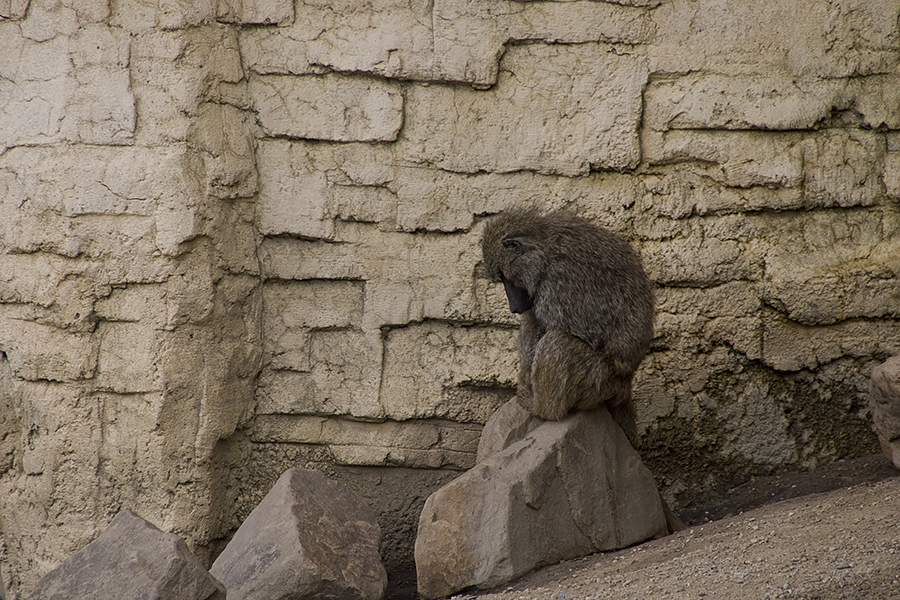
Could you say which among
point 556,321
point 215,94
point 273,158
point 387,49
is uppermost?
point 387,49

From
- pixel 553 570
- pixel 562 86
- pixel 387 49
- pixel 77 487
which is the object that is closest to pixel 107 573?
pixel 77 487

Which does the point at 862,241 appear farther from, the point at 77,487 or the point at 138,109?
the point at 77,487

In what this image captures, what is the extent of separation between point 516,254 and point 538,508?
1141 millimetres

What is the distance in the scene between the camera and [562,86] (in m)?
4.50

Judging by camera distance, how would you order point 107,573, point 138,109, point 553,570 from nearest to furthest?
point 107,573, point 553,570, point 138,109

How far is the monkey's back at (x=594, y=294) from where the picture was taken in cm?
383

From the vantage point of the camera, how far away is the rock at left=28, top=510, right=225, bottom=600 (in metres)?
3.10

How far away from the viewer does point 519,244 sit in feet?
12.7

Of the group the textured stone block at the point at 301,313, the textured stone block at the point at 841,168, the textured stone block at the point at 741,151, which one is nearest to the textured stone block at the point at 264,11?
the textured stone block at the point at 301,313

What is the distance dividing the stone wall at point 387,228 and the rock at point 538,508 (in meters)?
0.81

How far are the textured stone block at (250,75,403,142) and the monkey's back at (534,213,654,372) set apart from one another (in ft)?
3.99

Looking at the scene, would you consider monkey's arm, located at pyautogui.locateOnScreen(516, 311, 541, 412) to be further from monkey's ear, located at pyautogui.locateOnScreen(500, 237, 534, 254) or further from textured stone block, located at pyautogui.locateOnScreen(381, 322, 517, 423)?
textured stone block, located at pyautogui.locateOnScreen(381, 322, 517, 423)

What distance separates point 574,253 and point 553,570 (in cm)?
140

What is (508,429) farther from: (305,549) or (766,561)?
(766,561)
